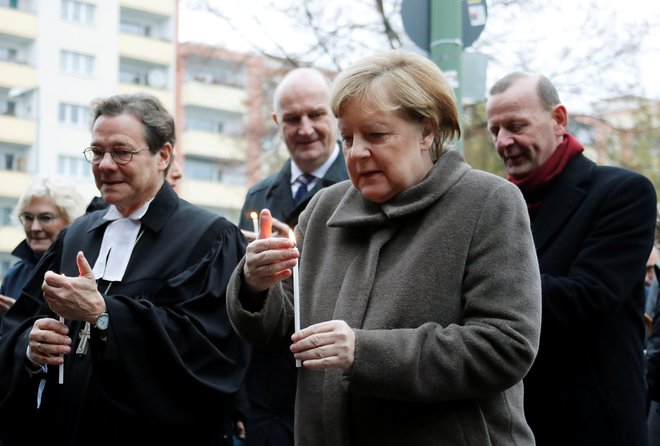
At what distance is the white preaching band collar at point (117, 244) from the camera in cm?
410

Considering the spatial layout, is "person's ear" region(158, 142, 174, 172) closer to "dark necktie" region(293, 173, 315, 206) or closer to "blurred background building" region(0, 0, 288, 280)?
"dark necktie" region(293, 173, 315, 206)

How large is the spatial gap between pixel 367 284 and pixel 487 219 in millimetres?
424

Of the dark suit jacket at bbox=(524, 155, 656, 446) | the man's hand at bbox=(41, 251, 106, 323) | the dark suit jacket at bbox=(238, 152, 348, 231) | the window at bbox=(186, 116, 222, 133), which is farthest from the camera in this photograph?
the window at bbox=(186, 116, 222, 133)

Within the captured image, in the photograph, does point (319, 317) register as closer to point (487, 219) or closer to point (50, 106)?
point (487, 219)

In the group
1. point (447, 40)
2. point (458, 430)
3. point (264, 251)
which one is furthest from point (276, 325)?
point (447, 40)

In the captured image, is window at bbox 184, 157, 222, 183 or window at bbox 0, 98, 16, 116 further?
window at bbox 184, 157, 222, 183

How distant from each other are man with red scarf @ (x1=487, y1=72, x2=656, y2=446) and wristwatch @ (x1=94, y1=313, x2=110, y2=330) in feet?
5.91

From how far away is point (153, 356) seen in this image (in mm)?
3830

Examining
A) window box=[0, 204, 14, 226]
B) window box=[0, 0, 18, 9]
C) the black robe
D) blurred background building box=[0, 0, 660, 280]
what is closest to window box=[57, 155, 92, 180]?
blurred background building box=[0, 0, 660, 280]

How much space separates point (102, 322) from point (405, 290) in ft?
4.87

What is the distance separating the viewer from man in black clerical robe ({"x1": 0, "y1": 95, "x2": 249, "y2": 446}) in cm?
374

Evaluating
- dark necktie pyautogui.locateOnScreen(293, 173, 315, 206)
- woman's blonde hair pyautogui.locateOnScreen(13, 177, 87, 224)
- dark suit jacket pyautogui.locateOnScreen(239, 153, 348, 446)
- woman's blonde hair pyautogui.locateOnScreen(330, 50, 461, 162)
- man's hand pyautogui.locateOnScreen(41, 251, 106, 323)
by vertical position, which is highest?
woman's blonde hair pyautogui.locateOnScreen(330, 50, 461, 162)

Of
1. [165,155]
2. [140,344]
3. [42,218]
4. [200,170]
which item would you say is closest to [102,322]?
[140,344]

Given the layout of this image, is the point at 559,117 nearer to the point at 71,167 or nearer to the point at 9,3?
the point at 71,167
